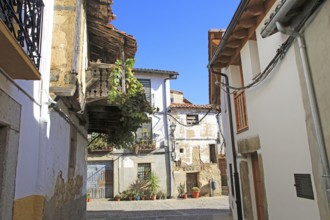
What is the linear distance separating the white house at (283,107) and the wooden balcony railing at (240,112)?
0.02 meters

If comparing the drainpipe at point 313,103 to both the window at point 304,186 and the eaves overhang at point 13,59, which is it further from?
the eaves overhang at point 13,59

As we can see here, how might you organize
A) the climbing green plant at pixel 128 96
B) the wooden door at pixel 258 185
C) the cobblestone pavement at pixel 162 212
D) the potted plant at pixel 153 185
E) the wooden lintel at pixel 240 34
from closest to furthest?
the wooden lintel at pixel 240 34, the wooden door at pixel 258 185, the climbing green plant at pixel 128 96, the cobblestone pavement at pixel 162 212, the potted plant at pixel 153 185

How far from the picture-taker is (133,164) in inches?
903

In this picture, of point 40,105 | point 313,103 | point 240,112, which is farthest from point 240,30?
point 40,105

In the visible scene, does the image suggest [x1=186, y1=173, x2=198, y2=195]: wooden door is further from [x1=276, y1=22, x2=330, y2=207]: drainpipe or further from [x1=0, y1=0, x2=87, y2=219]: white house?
[x1=276, y1=22, x2=330, y2=207]: drainpipe

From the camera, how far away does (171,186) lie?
74.5ft

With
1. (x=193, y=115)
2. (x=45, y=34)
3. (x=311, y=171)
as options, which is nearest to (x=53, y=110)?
(x=45, y=34)

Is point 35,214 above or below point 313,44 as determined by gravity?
below

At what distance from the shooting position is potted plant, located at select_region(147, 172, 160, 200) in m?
22.0

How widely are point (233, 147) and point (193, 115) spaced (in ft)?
57.1

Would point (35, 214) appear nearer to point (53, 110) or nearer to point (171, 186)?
point (53, 110)

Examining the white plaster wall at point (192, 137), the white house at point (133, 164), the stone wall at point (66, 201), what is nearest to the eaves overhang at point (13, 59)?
the stone wall at point (66, 201)

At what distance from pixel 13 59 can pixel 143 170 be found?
20607 mm

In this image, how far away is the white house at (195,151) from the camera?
23.3 m
